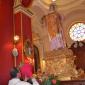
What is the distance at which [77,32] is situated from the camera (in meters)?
16.4

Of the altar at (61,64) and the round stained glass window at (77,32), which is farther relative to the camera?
the round stained glass window at (77,32)

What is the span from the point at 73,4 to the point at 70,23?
1.81m

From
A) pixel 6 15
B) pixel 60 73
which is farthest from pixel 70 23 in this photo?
pixel 6 15

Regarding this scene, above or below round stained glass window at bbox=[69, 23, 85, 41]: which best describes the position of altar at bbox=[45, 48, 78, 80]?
below

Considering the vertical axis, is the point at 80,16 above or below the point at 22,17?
above

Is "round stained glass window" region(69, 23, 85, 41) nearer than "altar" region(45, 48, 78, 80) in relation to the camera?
No

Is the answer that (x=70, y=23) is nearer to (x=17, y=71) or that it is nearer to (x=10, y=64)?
(x=10, y=64)

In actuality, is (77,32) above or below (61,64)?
above

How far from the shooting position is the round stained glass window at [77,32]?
16.1 m

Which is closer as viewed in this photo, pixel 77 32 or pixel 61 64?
pixel 61 64

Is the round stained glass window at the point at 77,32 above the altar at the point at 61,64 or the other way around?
above

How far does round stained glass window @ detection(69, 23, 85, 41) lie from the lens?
16.1m

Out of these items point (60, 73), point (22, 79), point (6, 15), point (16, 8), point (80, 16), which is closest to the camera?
point (22, 79)

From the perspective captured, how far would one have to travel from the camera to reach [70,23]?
52.9 feet
